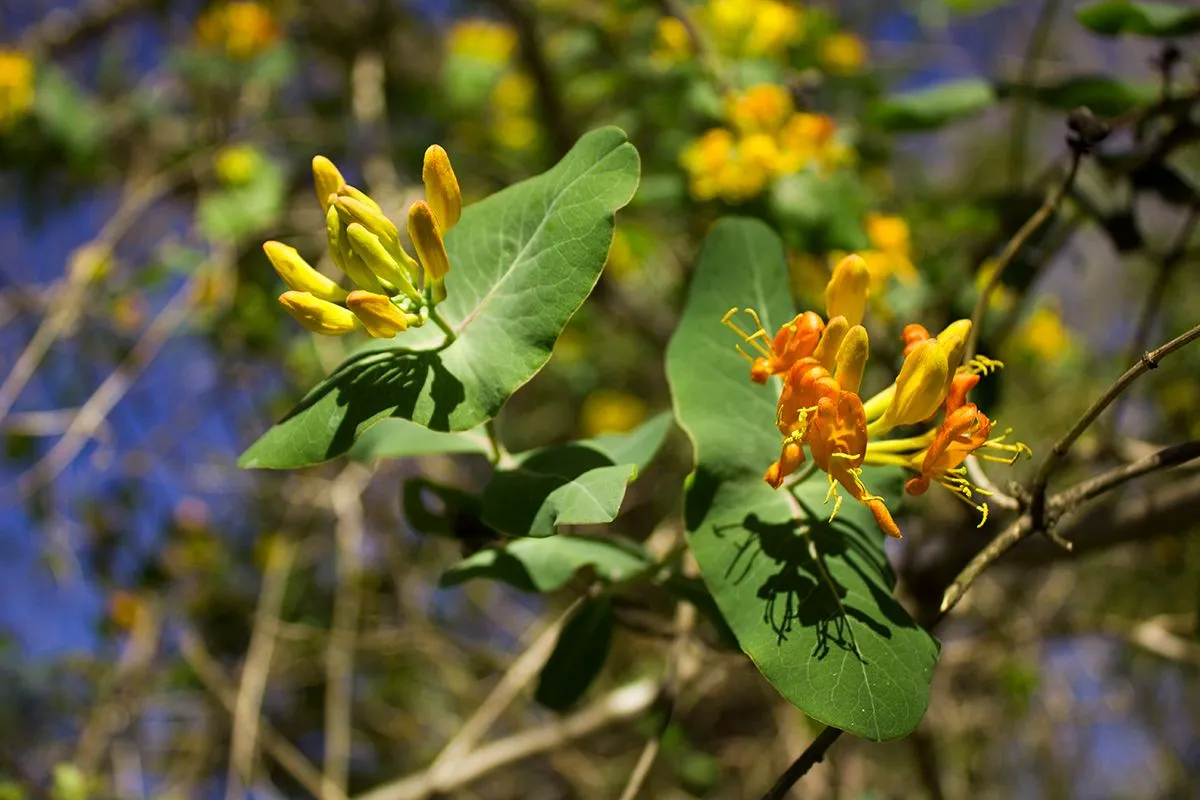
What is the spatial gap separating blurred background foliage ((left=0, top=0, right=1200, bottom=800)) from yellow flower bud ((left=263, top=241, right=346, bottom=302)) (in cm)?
55

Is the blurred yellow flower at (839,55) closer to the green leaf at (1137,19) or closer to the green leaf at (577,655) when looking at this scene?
the green leaf at (1137,19)

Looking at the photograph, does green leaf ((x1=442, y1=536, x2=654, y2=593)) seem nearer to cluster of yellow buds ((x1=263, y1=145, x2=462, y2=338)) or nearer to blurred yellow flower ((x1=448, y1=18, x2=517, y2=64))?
cluster of yellow buds ((x1=263, y1=145, x2=462, y2=338))

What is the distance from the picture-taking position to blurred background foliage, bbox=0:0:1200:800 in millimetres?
1313

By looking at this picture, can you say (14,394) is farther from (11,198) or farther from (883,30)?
(883,30)

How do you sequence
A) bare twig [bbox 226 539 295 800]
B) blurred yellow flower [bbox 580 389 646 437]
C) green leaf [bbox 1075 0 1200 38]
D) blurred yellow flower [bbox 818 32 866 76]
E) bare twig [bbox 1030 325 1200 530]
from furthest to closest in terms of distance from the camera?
1. blurred yellow flower [bbox 580 389 646 437]
2. blurred yellow flower [bbox 818 32 866 76]
3. bare twig [bbox 226 539 295 800]
4. green leaf [bbox 1075 0 1200 38]
5. bare twig [bbox 1030 325 1200 530]

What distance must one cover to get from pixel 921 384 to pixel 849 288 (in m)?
0.11

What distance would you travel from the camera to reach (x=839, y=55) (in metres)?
1.95

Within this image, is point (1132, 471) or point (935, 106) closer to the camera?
point (1132, 471)

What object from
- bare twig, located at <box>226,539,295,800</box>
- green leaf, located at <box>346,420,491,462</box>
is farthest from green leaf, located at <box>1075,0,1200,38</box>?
bare twig, located at <box>226,539,295,800</box>

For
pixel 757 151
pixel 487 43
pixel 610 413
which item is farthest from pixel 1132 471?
pixel 487 43

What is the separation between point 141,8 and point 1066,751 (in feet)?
11.4

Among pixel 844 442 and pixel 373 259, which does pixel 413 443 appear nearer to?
pixel 373 259

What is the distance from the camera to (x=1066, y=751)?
2.51 m

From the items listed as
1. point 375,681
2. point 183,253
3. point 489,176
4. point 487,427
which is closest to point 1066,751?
point 375,681
